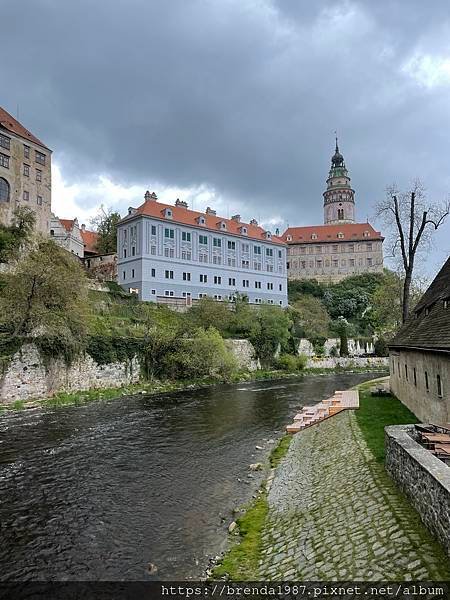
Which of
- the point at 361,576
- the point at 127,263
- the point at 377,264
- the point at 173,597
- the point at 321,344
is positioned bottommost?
the point at 173,597

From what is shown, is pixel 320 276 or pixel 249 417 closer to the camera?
pixel 249 417

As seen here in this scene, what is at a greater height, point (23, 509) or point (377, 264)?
point (377, 264)

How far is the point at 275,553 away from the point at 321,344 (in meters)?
49.2

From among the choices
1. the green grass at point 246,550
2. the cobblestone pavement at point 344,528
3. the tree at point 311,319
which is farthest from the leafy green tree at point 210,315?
the green grass at point 246,550

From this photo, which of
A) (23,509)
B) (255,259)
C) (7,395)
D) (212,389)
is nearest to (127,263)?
(255,259)

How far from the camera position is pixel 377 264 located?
88.5 m

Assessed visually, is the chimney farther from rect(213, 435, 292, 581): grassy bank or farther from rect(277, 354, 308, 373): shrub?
rect(213, 435, 292, 581): grassy bank

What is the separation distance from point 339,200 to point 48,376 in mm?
89943

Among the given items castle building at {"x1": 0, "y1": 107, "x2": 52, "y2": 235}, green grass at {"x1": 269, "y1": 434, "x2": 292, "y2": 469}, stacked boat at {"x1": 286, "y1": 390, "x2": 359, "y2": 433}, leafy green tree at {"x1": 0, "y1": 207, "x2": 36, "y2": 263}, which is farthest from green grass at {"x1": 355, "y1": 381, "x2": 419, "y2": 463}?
castle building at {"x1": 0, "y1": 107, "x2": 52, "y2": 235}

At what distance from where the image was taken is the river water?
26.1 feet

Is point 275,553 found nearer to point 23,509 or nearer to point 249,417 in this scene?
point 23,509

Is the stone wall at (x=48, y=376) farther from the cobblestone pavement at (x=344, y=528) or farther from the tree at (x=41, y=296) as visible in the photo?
the cobblestone pavement at (x=344, y=528)

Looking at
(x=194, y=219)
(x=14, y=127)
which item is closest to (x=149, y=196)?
(x=194, y=219)

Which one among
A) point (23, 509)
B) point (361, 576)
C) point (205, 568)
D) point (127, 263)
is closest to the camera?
point (361, 576)
